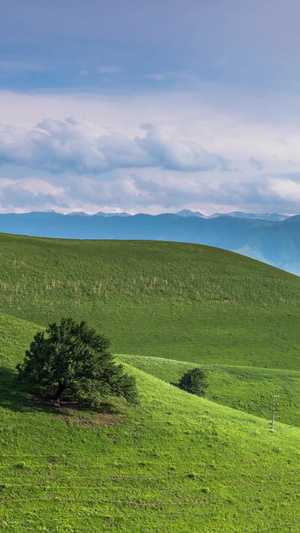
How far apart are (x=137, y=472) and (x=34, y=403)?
8.91 metres

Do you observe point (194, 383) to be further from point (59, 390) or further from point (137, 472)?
point (137, 472)

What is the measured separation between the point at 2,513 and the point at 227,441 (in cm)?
1677

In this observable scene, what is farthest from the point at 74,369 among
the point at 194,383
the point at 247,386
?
the point at 247,386

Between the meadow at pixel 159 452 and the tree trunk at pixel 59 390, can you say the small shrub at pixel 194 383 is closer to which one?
the meadow at pixel 159 452

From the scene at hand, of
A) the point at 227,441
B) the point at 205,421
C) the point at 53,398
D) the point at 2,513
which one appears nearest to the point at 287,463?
the point at 227,441

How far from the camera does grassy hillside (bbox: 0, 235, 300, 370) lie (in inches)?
3066

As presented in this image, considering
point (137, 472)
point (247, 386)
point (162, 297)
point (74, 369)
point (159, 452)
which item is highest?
point (162, 297)

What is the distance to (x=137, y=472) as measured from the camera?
1007 inches

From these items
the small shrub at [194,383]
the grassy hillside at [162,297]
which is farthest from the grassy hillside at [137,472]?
the grassy hillside at [162,297]

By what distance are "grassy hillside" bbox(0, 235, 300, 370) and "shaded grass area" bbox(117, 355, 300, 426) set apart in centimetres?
1214

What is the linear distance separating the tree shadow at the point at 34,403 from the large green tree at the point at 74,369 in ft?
2.42

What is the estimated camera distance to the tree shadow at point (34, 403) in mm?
29062

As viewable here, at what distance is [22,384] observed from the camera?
3222 centimetres

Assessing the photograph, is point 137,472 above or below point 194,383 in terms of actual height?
below
